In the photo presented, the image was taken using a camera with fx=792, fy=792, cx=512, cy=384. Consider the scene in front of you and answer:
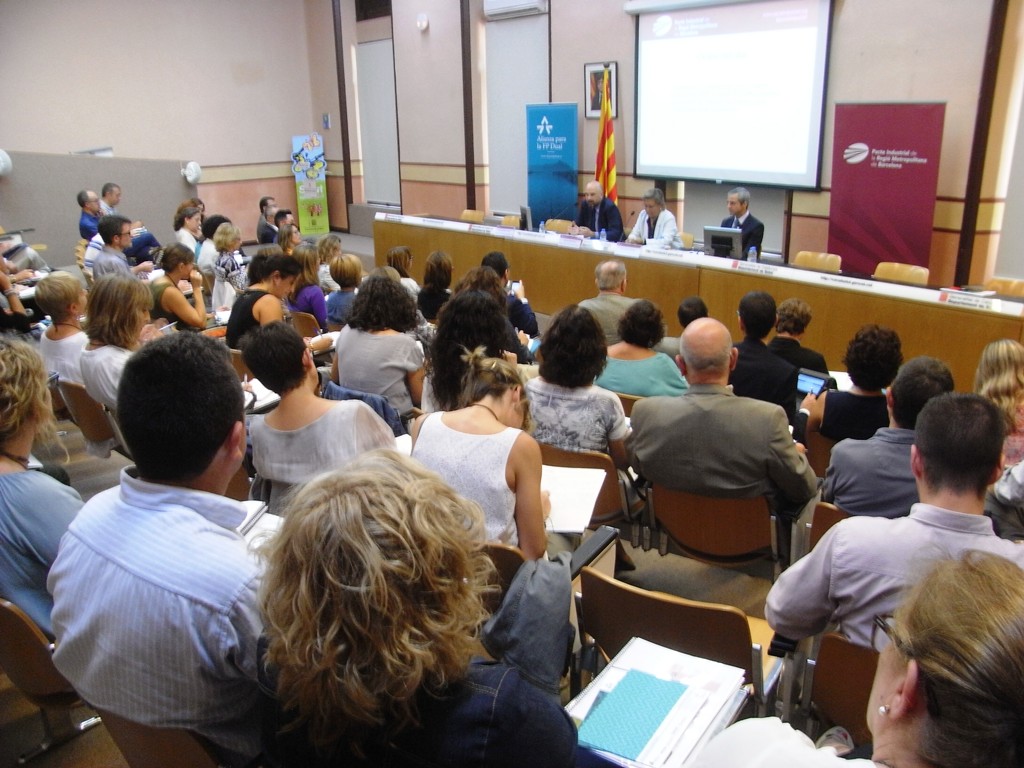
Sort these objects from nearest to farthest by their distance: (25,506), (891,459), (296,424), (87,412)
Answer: (25,506) → (891,459) → (296,424) → (87,412)

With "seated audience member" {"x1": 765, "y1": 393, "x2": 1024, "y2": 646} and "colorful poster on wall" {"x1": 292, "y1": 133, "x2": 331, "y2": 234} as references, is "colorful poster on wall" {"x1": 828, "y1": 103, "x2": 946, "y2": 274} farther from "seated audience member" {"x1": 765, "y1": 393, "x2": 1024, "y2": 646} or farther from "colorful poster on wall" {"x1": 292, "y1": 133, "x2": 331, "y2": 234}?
"colorful poster on wall" {"x1": 292, "y1": 133, "x2": 331, "y2": 234}

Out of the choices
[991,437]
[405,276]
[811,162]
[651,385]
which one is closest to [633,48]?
[811,162]

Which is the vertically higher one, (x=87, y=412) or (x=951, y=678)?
(x=951, y=678)

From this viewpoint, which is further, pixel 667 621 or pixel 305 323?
pixel 305 323

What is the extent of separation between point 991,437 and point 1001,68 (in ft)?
17.7

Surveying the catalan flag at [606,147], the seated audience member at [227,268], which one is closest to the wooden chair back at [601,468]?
the seated audience member at [227,268]

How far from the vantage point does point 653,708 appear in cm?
144

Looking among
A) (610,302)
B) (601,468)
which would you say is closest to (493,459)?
(601,468)

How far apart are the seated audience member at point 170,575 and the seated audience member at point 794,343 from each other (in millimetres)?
2848

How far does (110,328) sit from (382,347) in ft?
3.98

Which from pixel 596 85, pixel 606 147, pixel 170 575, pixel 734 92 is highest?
pixel 596 85

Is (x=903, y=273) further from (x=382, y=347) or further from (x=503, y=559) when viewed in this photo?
(x=503, y=559)

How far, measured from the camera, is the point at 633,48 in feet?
28.0

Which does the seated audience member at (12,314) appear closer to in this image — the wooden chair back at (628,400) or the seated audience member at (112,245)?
the seated audience member at (112,245)
